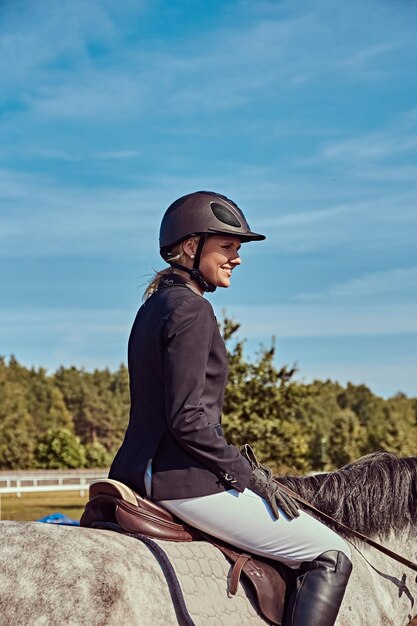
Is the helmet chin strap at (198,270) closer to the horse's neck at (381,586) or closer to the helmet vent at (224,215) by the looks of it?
the helmet vent at (224,215)

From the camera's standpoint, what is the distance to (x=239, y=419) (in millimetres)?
32625

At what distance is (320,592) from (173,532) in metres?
0.83

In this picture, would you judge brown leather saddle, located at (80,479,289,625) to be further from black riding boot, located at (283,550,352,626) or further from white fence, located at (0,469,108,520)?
white fence, located at (0,469,108,520)

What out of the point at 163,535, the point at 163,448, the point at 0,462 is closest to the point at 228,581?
the point at 163,535

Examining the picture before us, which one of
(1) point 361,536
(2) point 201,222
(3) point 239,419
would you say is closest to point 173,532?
(1) point 361,536

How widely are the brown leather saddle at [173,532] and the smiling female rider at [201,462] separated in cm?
6

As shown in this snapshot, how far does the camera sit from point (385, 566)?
220 inches

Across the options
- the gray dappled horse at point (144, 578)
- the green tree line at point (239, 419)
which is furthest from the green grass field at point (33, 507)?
the gray dappled horse at point (144, 578)

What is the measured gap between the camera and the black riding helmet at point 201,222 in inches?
199

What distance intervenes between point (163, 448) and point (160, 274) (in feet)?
3.28

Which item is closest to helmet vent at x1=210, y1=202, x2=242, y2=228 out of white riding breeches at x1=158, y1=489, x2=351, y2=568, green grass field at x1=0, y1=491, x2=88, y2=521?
white riding breeches at x1=158, y1=489, x2=351, y2=568

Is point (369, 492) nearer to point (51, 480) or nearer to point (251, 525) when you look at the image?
point (251, 525)

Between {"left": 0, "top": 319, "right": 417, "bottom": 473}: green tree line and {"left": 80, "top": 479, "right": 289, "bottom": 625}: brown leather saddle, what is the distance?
47.1 ft

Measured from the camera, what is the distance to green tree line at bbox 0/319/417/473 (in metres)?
32.8
